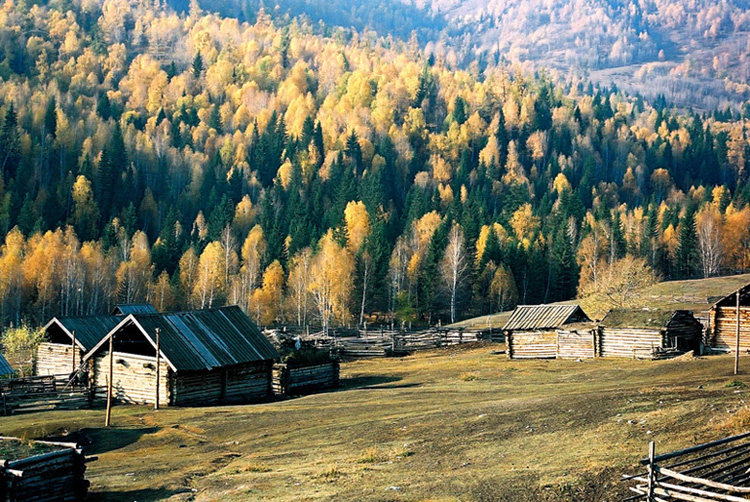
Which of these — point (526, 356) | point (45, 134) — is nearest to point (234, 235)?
point (45, 134)

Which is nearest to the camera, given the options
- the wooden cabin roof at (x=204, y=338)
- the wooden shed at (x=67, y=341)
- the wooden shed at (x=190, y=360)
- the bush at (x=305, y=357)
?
the wooden shed at (x=190, y=360)

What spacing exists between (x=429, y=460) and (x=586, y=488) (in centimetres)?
662

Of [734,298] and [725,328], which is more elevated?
[734,298]

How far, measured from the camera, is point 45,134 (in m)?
178

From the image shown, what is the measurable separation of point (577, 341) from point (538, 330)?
3.74 meters

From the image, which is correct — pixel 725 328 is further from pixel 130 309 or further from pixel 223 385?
pixel 130 309

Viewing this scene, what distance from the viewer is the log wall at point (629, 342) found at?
192 ft

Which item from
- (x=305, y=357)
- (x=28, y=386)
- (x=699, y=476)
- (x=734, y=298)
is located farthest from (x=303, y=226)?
(x=699, y=476)

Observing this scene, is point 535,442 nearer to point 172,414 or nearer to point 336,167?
point 172,414

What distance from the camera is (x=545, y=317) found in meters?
66.9

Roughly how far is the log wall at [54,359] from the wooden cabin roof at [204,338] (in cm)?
985

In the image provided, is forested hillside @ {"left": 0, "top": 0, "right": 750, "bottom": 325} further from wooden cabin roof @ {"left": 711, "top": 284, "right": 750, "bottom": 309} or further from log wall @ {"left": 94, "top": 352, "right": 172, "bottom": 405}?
log wall @ {"left": 94, "top": 352, "right": 172, "bottom": 405}

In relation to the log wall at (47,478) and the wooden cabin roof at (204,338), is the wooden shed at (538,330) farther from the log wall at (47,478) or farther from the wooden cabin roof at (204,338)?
the log wall at (47,478)

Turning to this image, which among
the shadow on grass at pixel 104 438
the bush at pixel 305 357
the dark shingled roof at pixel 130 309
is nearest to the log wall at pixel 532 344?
the bush at pixel 305 357
